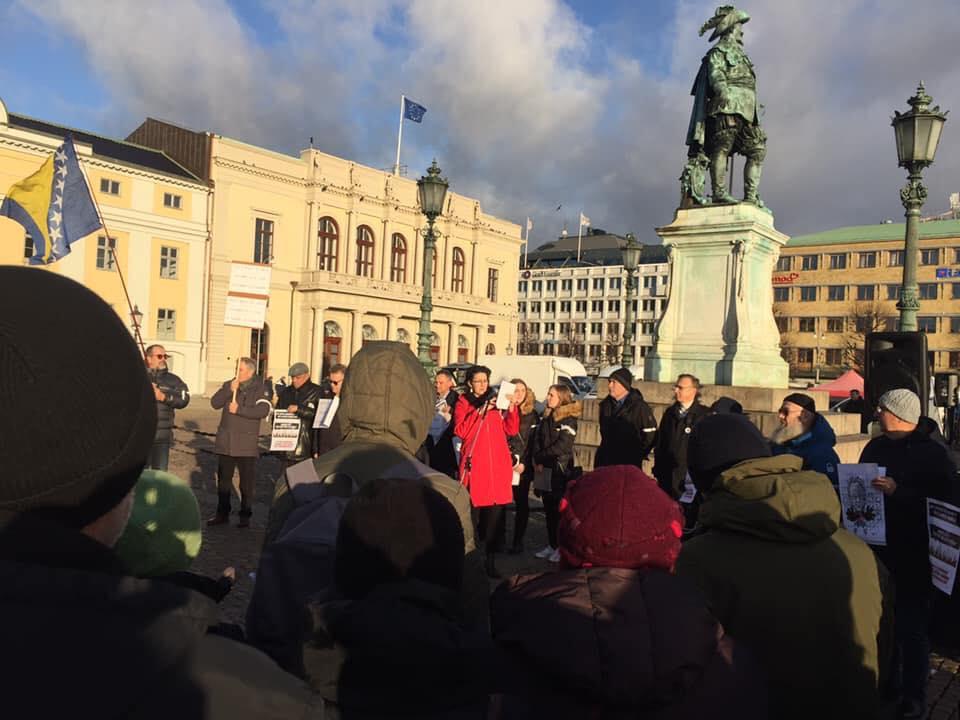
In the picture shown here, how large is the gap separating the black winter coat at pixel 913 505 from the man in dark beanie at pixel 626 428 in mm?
3511

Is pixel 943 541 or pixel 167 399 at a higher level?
pixel 167 399

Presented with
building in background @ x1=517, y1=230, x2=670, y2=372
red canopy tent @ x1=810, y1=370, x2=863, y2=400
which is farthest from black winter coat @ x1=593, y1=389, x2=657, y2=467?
building in background @ x1=517, y1=230, x2=670, y2=372

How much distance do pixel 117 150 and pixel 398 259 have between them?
2058 centimetres

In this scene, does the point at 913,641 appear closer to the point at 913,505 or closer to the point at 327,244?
the point at 913,505

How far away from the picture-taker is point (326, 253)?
54.4 m

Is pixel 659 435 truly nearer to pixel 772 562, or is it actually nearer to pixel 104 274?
pixel 772 562

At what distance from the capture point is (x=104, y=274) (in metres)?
43.0

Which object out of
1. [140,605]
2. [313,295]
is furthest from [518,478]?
[313,295]

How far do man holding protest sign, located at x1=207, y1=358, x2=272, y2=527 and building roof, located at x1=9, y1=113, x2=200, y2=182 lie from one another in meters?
40.0

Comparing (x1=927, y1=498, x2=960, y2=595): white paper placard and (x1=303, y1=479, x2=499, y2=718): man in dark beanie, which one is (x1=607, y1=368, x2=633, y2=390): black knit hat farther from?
(x1=303, y1=479, x2=499, y2=718): man in dark beanie

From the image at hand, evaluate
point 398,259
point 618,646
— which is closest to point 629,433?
point 618,646

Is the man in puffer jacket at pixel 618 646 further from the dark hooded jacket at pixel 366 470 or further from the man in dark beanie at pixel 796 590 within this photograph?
the man in dark beanie at pixel 796 590

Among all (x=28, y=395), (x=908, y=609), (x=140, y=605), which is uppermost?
(x=28, y=395)

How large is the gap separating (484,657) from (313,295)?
51416 millimetres
